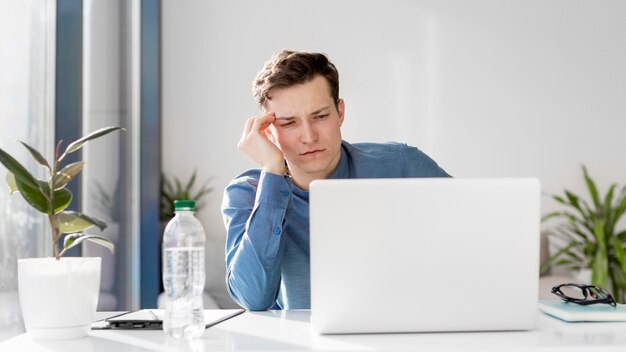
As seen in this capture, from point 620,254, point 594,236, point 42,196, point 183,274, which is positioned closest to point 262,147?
point 183,274

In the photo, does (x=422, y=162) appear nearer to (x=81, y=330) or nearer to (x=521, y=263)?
(x=521, y=263)

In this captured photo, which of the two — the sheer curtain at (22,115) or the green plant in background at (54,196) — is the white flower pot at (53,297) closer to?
the green plant in background at (54,196)

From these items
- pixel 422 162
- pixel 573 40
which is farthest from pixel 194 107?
pixel 422 162

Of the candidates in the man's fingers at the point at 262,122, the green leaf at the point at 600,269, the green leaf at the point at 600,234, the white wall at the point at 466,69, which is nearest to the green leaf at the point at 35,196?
the man's fingers at the point at 262,122

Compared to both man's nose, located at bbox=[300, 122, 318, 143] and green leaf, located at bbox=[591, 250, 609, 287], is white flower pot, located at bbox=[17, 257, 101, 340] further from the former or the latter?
green leaf, located at bbox=[591, 250, 609, 287]

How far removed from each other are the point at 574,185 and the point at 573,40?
103cm

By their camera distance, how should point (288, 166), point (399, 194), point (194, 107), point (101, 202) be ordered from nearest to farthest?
point (399, 194)
point (288, 166)
point (101, 202)
point (194, 107)

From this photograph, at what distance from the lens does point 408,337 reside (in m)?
1.32

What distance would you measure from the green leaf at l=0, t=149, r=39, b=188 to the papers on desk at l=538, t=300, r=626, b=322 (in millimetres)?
986

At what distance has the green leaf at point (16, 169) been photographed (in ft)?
4.39

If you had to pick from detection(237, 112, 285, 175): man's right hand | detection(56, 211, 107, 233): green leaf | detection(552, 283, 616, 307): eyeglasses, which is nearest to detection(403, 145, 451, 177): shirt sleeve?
detection(237, 112, 285, 175): man's right hand

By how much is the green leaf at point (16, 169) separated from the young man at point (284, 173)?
1.91 feet

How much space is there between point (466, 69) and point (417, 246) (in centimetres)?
460

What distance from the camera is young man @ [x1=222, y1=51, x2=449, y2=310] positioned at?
1870mm
